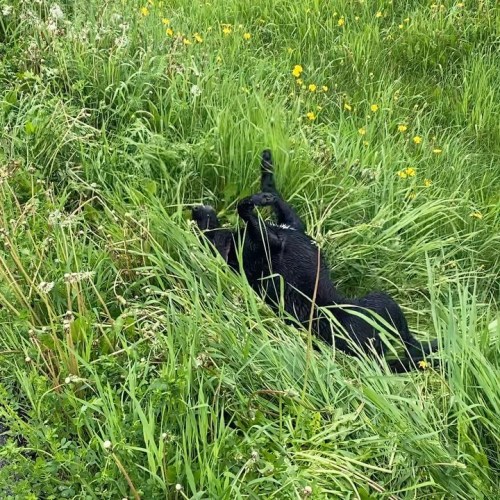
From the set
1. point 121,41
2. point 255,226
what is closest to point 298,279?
point 255,226

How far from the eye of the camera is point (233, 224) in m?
2.94

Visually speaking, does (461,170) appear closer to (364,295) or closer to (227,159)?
(364,295)

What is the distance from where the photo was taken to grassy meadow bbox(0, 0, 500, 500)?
71.9 inches

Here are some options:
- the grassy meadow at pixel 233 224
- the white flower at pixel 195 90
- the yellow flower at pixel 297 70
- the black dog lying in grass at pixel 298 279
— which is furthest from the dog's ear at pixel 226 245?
the yellow flower at pixel 297 70

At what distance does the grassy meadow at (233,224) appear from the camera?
1.83 meters

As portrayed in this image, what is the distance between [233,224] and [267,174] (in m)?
0.28

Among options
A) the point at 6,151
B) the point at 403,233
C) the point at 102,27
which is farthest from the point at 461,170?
the point at 6,151

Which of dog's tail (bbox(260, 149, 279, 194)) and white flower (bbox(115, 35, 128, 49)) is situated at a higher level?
white flower (bbox(115, 35, 128, 49))

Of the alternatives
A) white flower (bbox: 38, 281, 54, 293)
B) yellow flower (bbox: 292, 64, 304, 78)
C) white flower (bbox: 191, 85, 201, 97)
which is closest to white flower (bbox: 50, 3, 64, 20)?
white flower (bbox: 191, 85, 201, 97)

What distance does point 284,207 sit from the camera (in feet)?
9.59

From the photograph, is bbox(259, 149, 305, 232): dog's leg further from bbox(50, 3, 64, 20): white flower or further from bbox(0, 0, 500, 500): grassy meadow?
bbox(50, 3, 64, 20): white flower

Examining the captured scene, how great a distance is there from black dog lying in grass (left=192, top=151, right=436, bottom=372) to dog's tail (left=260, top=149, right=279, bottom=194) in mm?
36

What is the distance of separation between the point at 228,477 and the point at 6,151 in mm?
1767

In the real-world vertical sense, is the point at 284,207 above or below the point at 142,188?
below
